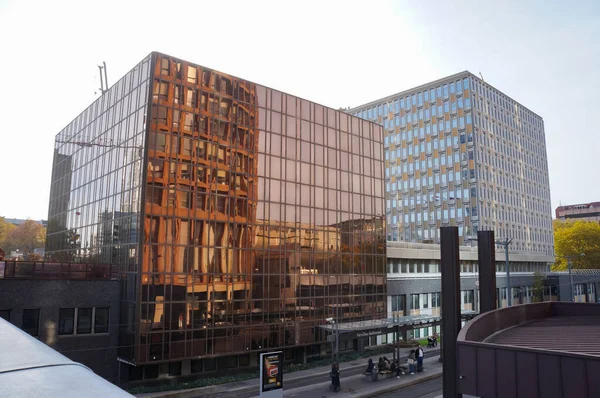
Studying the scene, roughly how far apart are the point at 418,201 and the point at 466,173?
11.9 metres

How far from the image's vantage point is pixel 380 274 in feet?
153

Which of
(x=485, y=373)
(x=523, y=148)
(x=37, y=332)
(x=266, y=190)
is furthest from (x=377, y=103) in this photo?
(x=485, y=373)

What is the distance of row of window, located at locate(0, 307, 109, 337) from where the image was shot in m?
27.9

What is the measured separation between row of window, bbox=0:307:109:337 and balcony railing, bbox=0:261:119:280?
2088mm

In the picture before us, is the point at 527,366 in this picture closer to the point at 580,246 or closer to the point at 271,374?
the point at 271,374

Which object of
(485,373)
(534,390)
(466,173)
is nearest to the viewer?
(534,390)

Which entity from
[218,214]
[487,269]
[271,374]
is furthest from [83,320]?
[487,269]

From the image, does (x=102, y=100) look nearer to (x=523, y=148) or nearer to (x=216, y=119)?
(x=216, y=119)

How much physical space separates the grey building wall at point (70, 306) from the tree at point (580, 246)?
99.4 metres

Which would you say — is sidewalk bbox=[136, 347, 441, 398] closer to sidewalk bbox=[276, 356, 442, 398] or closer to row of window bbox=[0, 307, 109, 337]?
sidewalk bbox=[276, 356, 442, 398]

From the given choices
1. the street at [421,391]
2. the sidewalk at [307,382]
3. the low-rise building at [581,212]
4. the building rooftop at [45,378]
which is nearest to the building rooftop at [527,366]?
the building rooftop at [45,378]

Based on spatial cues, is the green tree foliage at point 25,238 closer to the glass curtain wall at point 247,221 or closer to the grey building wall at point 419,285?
the grey building wall at point 419,285

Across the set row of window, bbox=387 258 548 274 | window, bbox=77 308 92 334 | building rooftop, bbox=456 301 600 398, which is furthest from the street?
window, bbox=77 308 92 334

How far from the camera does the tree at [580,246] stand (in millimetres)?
104188
